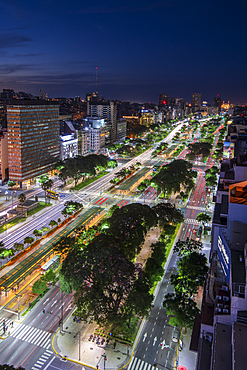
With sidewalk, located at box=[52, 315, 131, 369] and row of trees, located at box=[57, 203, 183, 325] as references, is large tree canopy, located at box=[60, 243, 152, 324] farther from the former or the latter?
sidewalk, located at box=[52, 315, 131, 369]

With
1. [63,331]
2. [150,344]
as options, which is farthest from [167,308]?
[63,331]

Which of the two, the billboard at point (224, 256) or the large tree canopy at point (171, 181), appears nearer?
the billboard at point (224, 256)

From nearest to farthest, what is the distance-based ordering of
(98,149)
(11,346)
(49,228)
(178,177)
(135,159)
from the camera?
(11,346) → (49,228) → (178,177) → (135,159) → (98,149)

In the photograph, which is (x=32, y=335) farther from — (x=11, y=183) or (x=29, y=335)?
(x=11, y=183)

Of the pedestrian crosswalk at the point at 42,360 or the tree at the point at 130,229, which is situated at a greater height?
the tree at the point at 130,229

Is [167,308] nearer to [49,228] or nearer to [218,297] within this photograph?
[218,297]

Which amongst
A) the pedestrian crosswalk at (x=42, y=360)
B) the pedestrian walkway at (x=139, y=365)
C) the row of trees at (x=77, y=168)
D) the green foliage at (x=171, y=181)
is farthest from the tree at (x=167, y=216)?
the row of trees at (x=77, y=168)

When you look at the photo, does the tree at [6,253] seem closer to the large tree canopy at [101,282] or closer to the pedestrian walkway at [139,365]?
the large tree canopy at [101,282]
